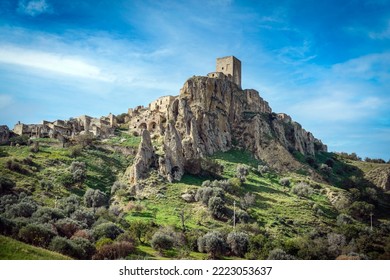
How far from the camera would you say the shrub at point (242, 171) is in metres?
43.0

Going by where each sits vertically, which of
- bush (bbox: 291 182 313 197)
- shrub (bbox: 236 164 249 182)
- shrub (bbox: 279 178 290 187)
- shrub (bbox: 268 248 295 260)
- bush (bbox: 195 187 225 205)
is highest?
shrub (bbox: 236 164 249 182)

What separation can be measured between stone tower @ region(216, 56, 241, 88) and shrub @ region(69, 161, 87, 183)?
93.3 feet

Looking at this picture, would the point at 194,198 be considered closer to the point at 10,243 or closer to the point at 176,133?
the point at 176,133

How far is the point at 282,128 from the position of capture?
59.7m

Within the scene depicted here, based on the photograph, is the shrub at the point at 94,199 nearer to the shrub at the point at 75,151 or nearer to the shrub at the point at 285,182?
the shrub at the point at 75,151

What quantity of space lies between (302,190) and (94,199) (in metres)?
19.6

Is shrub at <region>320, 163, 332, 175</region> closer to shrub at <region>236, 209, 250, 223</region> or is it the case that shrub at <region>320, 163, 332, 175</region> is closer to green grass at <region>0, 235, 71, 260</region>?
shrub at <region>236, 209, 250, 223</region>

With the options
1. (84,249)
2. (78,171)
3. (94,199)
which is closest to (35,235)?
(84,249)

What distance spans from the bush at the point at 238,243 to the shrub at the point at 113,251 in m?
5.67

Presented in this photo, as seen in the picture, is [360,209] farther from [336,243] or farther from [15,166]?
[15,166]

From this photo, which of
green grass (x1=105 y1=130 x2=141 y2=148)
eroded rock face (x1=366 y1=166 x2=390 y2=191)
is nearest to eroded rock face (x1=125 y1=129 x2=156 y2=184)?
green grass (x1=105 y1=130 x2=141 y2=148)

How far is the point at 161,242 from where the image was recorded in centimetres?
→ 2358

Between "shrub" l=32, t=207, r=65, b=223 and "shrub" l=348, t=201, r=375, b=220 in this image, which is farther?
"shrub" l=348, t=201, r=375, b=220

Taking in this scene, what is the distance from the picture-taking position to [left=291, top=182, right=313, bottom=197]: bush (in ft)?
136
